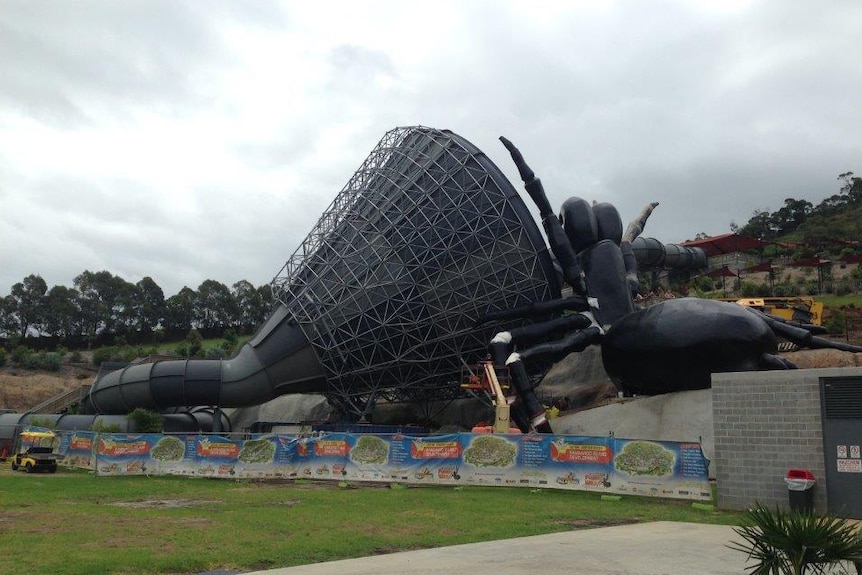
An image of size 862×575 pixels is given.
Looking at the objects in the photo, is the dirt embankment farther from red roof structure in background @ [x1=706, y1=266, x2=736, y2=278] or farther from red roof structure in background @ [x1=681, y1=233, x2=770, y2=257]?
red roof structure in background @ [x1=681, y1=233, x2=770, y2=257]

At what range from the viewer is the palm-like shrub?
7.34 meters

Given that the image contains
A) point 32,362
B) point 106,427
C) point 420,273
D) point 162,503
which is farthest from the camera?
point 32,362

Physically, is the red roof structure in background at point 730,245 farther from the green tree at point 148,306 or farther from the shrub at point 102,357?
the green tree at point 148,306

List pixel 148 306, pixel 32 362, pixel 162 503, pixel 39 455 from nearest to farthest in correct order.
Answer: pixel 162 503
pixel 39 455
pixel 32 362
pixel 148 306

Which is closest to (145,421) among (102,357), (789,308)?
(789,308)

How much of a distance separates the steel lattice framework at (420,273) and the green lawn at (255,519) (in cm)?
1813

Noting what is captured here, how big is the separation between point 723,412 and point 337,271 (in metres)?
29.2

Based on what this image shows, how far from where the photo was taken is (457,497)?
75.3 feet

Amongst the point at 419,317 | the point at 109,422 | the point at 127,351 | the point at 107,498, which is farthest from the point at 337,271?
the point at 127,351

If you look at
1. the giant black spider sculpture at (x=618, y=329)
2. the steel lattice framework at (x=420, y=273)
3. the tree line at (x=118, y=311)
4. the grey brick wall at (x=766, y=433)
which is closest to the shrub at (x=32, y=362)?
the tree line at (x=118, y=311)

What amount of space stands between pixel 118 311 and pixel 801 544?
478 ft

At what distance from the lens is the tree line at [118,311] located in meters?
134

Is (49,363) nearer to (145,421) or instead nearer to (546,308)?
(145,421)

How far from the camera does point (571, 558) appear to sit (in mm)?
12633
